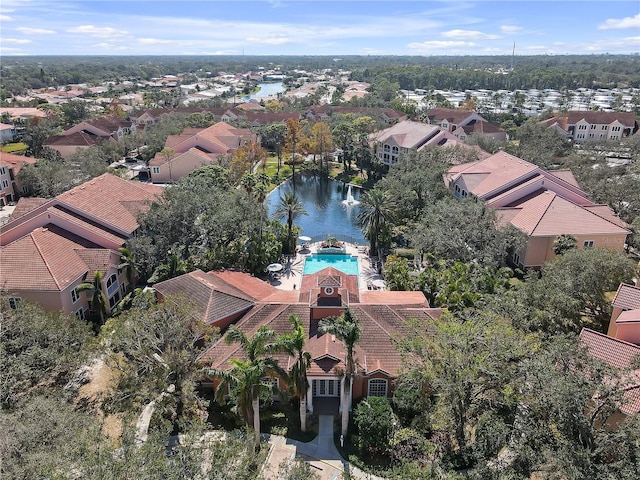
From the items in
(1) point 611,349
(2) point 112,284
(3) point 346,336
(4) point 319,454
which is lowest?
(4) point 319,454

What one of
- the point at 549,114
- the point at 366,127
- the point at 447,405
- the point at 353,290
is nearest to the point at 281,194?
the point at 366,127

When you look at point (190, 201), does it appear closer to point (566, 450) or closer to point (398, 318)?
point (398, 318)

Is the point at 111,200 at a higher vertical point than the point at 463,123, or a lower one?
lower

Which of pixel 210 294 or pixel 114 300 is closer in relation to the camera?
pixel 210 294

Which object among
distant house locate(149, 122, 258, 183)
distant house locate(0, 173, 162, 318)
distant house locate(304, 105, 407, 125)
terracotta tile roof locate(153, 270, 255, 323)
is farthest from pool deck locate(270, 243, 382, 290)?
distant house locate(304, 105, 407, 125)

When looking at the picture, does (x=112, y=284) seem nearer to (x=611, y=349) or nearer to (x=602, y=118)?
(x=611, y=349)

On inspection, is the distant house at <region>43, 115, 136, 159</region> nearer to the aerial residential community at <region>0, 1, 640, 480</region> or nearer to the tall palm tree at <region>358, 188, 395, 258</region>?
the aerial residential community at <region>0, 1, 640, 480</region>

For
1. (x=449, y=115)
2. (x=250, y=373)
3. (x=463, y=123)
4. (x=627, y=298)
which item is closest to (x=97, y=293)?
(x=250, y=373)
